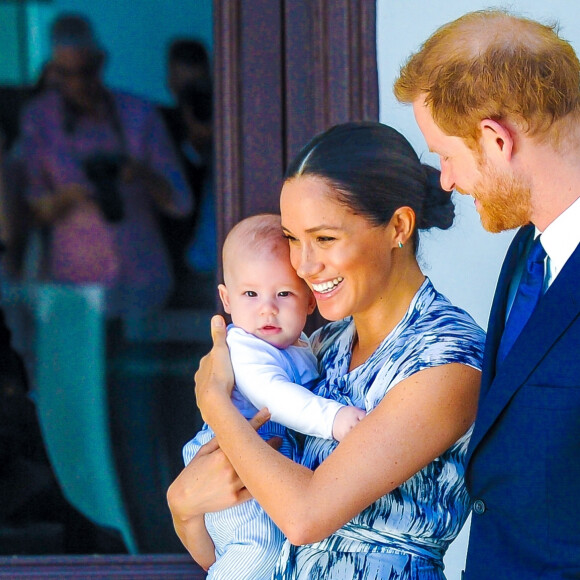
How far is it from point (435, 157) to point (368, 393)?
1.04m

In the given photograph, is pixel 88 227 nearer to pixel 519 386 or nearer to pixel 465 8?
pixel 465 8

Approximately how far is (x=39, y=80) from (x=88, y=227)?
0.49 meters

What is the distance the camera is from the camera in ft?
10.4

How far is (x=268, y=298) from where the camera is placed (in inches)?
94.0

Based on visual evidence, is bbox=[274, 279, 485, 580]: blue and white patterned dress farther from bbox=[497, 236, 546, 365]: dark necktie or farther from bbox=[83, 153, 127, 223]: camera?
bbox=[83, 153, 127, 223]: camera

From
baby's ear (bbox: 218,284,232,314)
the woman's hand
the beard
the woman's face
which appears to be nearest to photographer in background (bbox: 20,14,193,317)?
baby's ear (bbox: 218,284,232,314)

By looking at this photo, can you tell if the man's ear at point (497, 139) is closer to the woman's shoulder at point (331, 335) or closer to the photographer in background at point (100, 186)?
the woman's shoulder at point (331, 335)

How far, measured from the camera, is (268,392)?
2244mm

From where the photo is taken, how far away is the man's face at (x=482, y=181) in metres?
1.86

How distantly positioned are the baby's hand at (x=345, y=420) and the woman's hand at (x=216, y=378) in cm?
25

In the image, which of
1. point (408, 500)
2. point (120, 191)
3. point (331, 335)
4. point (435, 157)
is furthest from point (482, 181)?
point (120, 191)

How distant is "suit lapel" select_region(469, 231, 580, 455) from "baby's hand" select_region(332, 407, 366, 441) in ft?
1.15

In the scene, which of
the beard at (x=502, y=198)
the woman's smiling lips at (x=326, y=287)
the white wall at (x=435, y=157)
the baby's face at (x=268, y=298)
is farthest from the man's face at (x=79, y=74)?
the beard at (x=502, y=198)

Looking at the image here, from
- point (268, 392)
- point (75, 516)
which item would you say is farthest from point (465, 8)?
point (75, 516)
